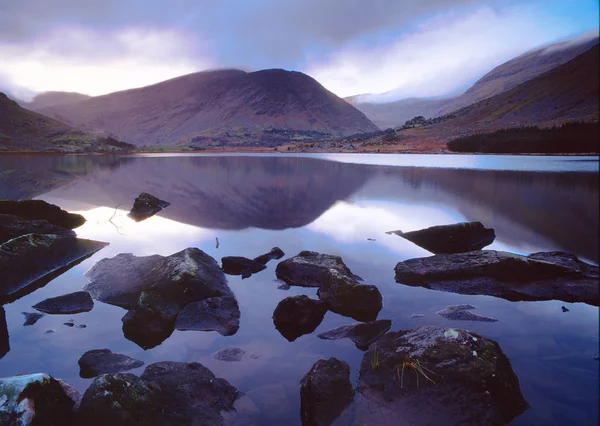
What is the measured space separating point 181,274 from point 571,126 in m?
105

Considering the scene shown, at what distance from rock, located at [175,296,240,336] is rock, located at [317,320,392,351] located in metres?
2.31

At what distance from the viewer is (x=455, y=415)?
5676 millimetres

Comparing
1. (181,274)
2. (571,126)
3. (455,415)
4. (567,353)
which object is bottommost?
(567,353)

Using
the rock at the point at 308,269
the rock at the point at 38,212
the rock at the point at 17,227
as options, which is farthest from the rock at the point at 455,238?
the rock at the point at 38,212

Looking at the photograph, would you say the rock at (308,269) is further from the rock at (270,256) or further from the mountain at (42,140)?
the mountain at (42,140)

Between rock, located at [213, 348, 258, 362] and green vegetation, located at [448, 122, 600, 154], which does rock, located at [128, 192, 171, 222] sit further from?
green vegetation, located at [448, 122, 600, 154]

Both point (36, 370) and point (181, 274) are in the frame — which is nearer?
point (36, 370)

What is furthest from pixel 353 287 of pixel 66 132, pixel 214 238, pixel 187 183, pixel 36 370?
pixel 66 132

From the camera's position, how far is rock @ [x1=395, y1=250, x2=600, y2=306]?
1101cm

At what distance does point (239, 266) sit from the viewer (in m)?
13.7

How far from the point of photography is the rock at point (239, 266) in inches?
532

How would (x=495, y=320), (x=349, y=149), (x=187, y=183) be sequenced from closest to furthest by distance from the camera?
1. (x=495, y=320)
2. (x=187, y=183)
3. (x=349, y=149)

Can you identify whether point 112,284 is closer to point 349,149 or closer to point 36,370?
point 36,370

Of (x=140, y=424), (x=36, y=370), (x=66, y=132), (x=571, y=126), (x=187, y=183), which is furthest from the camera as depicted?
(x=66, y=132)
